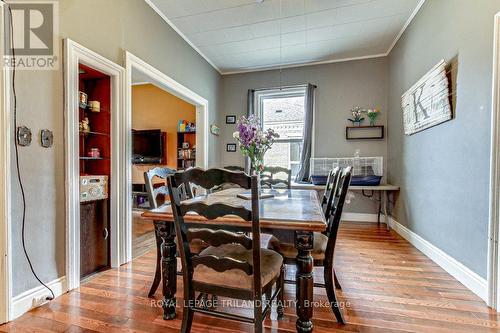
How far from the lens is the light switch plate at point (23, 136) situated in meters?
1.64

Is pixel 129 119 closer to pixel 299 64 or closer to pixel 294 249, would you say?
pixel 294 249

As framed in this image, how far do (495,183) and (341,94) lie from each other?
3.06m

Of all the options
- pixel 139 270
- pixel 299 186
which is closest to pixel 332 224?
pixel 139 270

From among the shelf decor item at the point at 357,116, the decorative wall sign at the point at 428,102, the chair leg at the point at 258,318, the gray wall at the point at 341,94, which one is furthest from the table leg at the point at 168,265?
the shelf decor item at the point at 357,116

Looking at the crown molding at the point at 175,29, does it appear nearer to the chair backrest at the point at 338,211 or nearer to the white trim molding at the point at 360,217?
the chair backrest at the point at 338,211

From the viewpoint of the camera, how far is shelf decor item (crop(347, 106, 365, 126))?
14.2 ft

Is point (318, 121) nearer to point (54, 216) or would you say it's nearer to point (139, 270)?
point (139, 270)

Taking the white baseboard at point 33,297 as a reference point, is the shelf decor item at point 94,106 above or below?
above

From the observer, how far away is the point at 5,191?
1.55 metres

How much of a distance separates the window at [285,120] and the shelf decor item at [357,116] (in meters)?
0.88

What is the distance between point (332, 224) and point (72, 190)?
2.00 m

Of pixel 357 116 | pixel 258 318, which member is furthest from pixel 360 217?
pixel 258 318

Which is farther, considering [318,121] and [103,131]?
[318,121]

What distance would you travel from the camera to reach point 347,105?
4418mm
